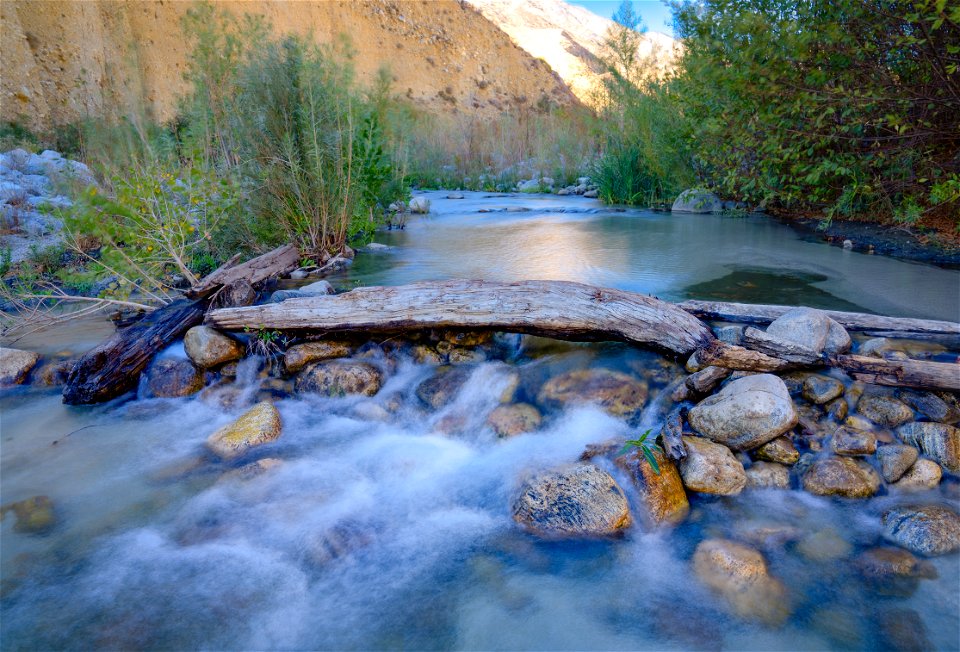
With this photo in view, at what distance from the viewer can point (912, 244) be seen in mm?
5535

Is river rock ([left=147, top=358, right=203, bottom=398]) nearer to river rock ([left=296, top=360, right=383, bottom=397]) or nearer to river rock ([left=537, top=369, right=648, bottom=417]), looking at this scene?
river rock ([left=296, top=360, right=383, bottom=397])

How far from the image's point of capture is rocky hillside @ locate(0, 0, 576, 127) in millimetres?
16562

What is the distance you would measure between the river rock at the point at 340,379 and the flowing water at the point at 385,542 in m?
0.08

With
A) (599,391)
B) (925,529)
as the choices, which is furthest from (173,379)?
(925,529)

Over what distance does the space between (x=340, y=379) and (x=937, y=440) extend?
3072mm

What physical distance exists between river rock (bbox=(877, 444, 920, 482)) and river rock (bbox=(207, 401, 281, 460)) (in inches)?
118

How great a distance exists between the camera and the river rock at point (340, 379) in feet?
10.8

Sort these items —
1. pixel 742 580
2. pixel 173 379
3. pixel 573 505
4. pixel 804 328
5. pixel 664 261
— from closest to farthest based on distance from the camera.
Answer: pixel 742 580 < pixel 573 505 < pixel 804 328 < pixel 173 379 < pixel 664 261

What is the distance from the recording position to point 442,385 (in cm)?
321

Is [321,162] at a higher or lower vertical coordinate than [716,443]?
higher

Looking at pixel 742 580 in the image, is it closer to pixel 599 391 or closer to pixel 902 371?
pixel 599 391

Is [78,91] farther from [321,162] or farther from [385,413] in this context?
[385,413]

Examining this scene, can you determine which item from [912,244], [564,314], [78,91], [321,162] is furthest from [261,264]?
[78,91]

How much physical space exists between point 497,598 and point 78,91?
23.3 meters
